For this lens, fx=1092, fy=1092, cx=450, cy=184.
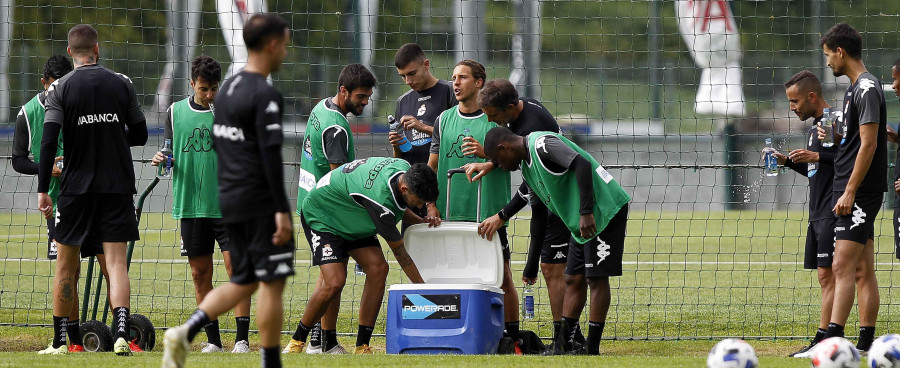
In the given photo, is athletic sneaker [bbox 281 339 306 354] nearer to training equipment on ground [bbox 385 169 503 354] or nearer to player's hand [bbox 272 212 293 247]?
training equipment on ground [bbox 385 169 503 354]

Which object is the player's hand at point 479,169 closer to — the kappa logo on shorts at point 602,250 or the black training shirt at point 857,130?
the kappa logo on shorts at point 602,250

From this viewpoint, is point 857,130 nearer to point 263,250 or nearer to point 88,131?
point 263,250

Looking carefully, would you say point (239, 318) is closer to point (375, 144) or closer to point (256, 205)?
point (256, 205)

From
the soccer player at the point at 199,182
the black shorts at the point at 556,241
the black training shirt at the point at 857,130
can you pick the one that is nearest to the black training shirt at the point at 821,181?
the black training shirt at the point at 857,130

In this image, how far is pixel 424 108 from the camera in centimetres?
808

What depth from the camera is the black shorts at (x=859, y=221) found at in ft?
22.1

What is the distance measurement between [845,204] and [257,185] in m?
3.62

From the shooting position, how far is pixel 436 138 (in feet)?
25.1

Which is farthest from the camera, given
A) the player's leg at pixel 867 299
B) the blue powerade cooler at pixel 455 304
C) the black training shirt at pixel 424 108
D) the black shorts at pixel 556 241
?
the black training shirt at pixel 424 108

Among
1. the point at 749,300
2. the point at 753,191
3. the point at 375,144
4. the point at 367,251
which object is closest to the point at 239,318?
the point at 367,251

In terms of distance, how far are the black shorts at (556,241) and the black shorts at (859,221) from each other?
5.95 feet

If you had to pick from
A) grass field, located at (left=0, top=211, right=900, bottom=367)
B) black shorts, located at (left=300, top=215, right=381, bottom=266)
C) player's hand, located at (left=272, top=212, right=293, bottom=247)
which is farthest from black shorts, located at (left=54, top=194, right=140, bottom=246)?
player's hand, located at (left=272, top=212, right=293, bottom=247)

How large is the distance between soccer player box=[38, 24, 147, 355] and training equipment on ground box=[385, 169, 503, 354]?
1.70 meters

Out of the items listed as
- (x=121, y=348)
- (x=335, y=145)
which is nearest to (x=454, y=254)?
(x=335, y=145)
